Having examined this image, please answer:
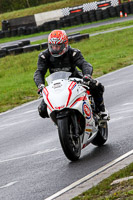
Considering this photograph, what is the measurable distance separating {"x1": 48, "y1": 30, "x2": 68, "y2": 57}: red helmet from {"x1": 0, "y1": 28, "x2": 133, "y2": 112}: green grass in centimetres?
805

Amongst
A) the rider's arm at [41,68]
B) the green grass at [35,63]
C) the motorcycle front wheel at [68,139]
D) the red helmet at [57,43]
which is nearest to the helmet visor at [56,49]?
the red helmet at [57,43]

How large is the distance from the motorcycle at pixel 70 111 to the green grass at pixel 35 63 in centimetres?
840

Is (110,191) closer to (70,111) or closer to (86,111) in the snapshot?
(70,111)

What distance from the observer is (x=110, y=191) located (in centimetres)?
543

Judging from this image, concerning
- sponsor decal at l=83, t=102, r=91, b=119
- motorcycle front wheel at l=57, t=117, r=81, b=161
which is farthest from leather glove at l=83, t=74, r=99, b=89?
motorcycle front wheel at l=57, t=117, r=81, b=161

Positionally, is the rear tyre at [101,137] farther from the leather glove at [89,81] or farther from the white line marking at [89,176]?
the white line marking at [89,176]

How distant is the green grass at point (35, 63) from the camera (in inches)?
695

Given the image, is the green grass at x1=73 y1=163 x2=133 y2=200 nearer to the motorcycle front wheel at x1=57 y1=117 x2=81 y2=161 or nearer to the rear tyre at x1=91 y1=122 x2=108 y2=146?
the motorcycle front wheel at x1=57 y1=117 x2=81 y2=161

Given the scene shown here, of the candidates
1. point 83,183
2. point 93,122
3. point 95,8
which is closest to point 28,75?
point 93,122

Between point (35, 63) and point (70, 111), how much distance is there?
65.6 feet

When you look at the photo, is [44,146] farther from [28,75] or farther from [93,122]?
[28,75]

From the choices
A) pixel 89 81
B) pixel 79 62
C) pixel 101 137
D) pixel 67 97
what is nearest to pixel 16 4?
pixel 79 62

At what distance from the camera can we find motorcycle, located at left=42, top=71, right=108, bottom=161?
6992 millimetres

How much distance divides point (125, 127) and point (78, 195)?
4.02 metres
